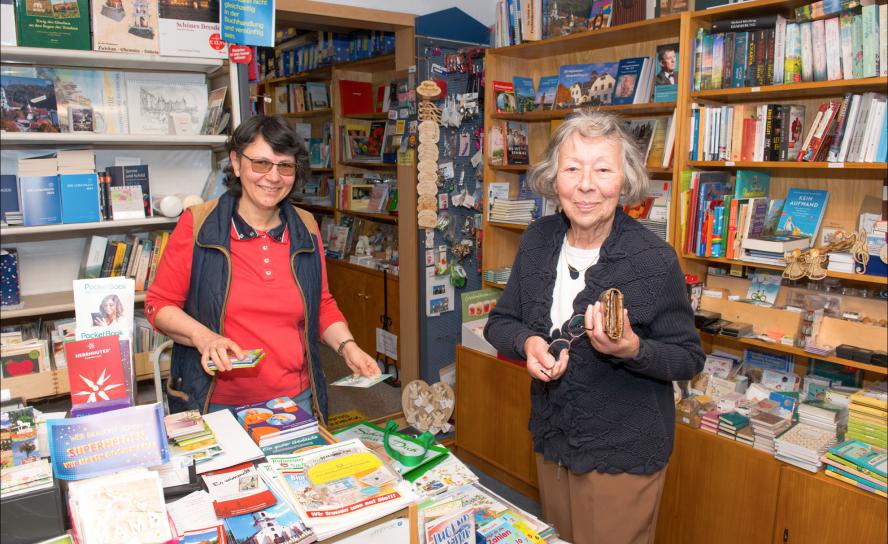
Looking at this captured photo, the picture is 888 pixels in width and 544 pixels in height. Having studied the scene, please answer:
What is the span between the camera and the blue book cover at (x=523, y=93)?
12.5ft

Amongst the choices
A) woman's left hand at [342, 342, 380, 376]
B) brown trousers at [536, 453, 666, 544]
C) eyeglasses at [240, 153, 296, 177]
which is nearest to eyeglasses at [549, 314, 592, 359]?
brown trousers at [536, 453, 666, 544]

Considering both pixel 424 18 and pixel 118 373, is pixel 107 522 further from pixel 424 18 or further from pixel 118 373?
pixel 424 18

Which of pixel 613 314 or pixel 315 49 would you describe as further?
pixel 315 49

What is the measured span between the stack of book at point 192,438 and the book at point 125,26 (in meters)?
1.54

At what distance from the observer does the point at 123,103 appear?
2.72m

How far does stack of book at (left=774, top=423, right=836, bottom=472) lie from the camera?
2354 millimetres

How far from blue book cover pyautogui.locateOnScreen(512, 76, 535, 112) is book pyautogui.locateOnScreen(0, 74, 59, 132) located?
2357 mm

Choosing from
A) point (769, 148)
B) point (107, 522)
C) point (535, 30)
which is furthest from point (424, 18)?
point (107, 522)

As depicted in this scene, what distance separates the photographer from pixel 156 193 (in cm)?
296

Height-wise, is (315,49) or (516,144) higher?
(315,49)

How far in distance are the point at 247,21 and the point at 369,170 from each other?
2966 millimetres

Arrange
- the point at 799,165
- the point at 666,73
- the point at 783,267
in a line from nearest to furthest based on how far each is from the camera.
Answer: the point at 799,165 < the point at 783,267 < the point at 666,73

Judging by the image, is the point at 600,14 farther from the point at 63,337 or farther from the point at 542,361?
the point at 63,337

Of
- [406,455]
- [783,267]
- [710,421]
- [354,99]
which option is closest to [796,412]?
[710,421]
